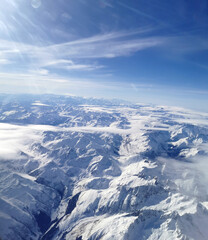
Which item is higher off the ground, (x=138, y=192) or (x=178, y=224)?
(x=178, y=224)

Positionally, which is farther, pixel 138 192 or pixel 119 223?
pixel 138 192

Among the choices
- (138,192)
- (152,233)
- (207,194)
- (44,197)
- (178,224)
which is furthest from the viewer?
(44,197)

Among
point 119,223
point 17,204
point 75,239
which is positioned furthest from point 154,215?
point 17,204

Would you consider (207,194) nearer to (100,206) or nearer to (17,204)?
(100,206)

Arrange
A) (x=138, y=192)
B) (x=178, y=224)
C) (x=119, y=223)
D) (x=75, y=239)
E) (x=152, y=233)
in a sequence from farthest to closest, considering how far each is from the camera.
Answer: (x=138, y=192)
(x=75, y=239)
(x=119, y=223)
(x=152, y=233)
(x=178, y=224)

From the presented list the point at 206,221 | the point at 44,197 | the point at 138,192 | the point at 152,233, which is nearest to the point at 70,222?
the point at 44,197

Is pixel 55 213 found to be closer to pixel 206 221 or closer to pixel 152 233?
pixel 152 233

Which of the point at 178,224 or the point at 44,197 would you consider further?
the point at 44,197

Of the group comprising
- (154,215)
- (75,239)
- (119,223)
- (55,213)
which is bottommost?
(55,213)

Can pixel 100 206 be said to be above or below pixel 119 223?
below
